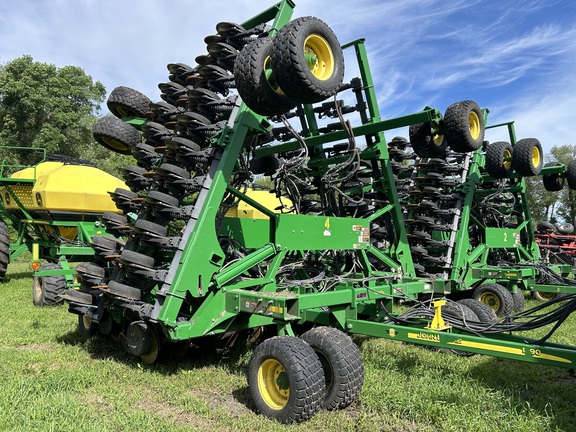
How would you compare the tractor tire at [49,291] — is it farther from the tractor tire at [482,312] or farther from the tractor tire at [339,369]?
the tractor tire at [482,312]

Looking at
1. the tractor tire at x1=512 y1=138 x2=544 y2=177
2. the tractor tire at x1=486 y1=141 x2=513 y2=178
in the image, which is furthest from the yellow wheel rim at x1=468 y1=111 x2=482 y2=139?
the tractor tire at x1=512 y1=138 x2=544 y2=177

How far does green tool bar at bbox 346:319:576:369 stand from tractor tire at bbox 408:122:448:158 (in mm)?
3622

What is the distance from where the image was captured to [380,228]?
7.49 metres

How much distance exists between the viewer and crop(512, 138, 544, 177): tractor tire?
7.68m

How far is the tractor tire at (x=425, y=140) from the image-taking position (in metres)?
6.73

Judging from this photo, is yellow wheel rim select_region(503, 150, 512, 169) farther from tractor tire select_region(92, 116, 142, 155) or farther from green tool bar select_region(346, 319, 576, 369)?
tractor tire select_region(92, 116, 142, 155)

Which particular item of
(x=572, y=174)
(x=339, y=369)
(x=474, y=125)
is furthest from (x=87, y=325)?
(x=572, y=174)

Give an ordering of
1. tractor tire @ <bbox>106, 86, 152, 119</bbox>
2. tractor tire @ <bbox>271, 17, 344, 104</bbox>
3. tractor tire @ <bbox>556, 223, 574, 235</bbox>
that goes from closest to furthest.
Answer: tractor tire @ <bbox>271, 17, 344, 104</bbox> < tractor tire @ <bbox>106, 86, 152, 119</bbox> < tractor tire @ <bbox>556, 223, 574, 235</bbox>

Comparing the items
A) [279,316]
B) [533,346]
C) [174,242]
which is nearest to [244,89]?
[174,242]

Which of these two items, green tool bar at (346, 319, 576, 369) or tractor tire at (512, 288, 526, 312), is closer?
green tool bar at (346, 319, 576, 369)

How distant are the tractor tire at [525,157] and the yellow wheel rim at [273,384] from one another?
6.07m

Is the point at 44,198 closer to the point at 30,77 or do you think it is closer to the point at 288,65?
the point at 288,65

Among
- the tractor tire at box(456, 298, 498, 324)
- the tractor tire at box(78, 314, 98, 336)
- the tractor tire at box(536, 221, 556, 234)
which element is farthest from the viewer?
the tractor tire at box(536, 221, 556, 234)

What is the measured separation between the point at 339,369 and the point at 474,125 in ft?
13.6
